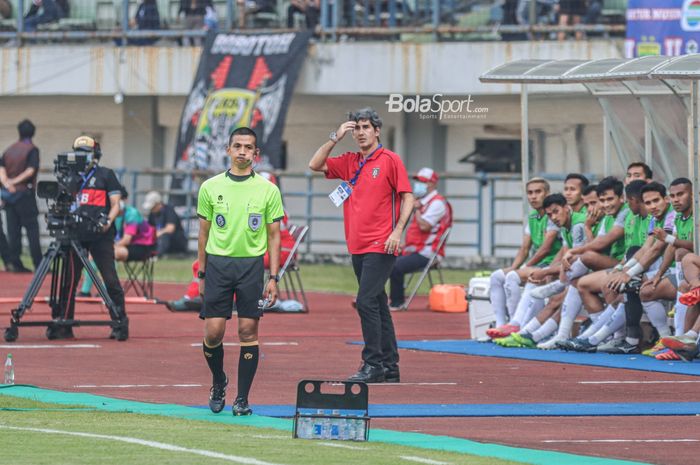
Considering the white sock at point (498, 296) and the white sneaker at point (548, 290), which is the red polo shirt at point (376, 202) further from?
the white sock at point (498, 296)

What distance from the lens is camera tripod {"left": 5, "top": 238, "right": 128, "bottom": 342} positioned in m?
16.8

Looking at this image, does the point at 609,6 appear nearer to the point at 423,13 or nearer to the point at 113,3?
the point at 423,13

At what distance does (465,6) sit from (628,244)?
50.7 feet

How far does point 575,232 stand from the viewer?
17.2 m

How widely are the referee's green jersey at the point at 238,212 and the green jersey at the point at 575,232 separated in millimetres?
6180

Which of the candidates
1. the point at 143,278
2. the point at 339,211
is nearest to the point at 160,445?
the point at 143,278

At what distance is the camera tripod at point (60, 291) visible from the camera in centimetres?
1680

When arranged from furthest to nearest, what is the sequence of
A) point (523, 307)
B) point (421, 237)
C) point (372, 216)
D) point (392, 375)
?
1. point (421, 237)
2. point (523, 307)
3. point (392, 375)
4. point (372, 216)

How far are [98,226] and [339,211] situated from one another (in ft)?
53.3

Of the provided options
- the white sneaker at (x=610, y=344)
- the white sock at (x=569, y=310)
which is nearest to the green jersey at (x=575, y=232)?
the white sock at (x=569, y=310)

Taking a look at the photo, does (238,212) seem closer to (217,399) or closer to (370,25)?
(217,399)

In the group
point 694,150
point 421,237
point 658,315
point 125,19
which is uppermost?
point 125,19

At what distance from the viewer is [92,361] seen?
15109 millimetres

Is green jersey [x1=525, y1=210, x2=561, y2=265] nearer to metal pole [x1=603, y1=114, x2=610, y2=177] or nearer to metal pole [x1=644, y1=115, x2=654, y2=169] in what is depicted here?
metal pole [x1=644, y1=115, x2=654, y2=169]
